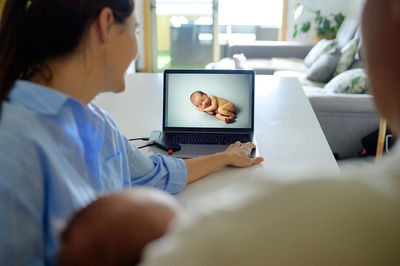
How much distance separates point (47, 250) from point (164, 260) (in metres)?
0.50

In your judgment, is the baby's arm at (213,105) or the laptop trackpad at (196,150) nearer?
the laptop trackpad at (196,150)

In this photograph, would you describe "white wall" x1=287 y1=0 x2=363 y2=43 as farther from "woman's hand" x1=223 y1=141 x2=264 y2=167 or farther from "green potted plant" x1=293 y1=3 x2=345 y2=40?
"woman's hand" x1=223 y1=141 x2=264 y2=167

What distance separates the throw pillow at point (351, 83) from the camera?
10.4 ft

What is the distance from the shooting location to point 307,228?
426 mm

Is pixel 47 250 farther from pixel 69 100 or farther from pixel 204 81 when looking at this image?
pixel 204 81

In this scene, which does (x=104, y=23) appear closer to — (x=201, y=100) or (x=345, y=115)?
(x=201, y=100)

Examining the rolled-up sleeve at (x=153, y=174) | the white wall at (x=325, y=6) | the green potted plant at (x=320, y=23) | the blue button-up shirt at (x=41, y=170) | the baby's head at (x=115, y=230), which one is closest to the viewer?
the baby's head at (x=115, y=230)

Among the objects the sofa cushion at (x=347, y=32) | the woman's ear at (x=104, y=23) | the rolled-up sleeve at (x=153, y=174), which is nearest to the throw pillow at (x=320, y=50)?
the sofa cushion at (x=347, y=32)

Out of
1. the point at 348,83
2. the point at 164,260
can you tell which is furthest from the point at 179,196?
the point at 348,83

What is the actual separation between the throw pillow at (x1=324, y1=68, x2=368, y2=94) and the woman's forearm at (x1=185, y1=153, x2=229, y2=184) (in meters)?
1.99

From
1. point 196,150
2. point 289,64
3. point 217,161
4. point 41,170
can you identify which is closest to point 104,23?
point 41,170

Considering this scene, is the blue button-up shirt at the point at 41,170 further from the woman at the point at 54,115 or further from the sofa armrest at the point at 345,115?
the sofa armrest at the point at 345,115

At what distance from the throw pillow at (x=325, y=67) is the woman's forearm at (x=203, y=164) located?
2.85m

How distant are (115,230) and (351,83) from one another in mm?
2869
